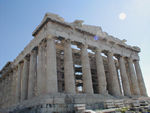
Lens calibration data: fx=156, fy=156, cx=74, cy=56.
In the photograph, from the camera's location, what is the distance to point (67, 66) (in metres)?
19.9

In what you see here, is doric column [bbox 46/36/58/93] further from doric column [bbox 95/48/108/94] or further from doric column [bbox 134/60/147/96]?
doric column [bbox 134/60/147/96]

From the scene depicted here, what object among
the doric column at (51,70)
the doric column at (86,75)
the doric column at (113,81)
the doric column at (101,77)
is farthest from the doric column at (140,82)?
the doric column at (51,70)

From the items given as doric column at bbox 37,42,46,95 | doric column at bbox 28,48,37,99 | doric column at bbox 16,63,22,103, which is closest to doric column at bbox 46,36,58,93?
doric column at bbox 37,42,46,95

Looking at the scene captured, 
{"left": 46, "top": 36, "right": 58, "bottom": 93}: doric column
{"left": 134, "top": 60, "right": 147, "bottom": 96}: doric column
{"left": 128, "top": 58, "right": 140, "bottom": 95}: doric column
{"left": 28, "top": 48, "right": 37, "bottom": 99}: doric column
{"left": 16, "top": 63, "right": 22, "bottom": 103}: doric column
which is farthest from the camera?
{"left": 134, "top": 60, "right": 147, "bottom": 96}: doric column

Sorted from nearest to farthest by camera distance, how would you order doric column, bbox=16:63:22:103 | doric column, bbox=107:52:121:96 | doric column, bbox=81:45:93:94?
doric column, bbox=81:45:93:94 < doric column, bbox=107:52:121:96 < doric column, bbox=16:63:22:103

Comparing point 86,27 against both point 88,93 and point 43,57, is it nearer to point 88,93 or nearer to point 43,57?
point 43,57

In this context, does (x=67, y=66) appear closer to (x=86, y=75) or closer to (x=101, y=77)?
→ (x=86, y=75)

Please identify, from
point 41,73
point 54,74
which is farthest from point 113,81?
point 41,73

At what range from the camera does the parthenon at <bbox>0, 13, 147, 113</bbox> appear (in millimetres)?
18203

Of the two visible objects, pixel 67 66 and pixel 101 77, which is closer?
pixel 67 66

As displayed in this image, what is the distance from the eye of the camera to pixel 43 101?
1562 cm

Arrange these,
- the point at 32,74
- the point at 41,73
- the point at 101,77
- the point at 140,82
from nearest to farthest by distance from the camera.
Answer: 1. the point at 41,73
2. the point at 32,74
3. the point at 101,77
4. the point at 140,82

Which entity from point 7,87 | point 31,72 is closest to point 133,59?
point 31,72

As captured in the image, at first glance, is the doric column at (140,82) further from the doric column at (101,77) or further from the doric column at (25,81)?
the doric column at (25,81)
